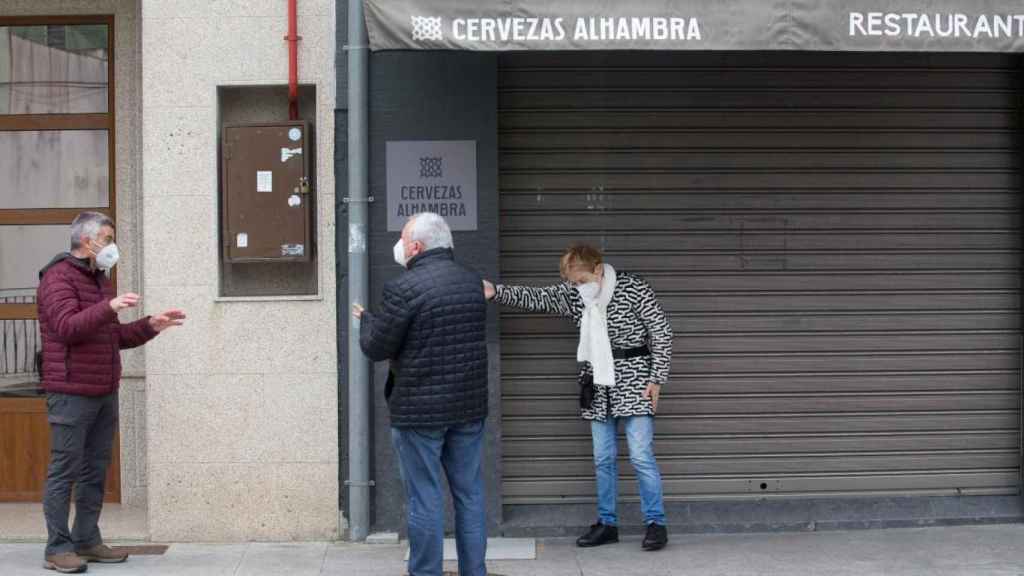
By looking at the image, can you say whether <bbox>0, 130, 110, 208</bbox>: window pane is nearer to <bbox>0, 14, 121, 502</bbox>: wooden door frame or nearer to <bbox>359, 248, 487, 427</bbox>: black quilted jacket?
<bbox>0, 14, 121, 502</bbox>: wooden door frame

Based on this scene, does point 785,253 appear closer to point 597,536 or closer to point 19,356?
point 597,536

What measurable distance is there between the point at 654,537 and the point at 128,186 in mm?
3917

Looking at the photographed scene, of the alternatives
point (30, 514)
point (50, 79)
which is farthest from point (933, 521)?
point (50, 79)

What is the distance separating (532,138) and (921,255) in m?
2.48

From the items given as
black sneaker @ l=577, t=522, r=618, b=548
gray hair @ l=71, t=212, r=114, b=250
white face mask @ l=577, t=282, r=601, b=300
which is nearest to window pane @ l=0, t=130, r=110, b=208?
gray hair @ l=71, t=212, r=114, b=250

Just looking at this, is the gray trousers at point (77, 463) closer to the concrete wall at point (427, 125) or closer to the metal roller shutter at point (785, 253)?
the concrete wall at point (427, 125)

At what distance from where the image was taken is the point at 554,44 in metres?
6.26

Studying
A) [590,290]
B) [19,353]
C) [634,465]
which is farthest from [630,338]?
[19,353]

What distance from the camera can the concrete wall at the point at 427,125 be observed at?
7246 millimetres

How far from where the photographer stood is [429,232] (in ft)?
19.5

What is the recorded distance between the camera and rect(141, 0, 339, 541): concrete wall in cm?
718

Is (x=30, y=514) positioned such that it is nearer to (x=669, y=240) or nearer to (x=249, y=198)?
(x=249, y=198)

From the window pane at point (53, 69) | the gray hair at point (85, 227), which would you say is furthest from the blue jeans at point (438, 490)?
the window pane at point (53, 69)

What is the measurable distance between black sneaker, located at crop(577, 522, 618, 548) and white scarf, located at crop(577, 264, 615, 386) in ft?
2.84
